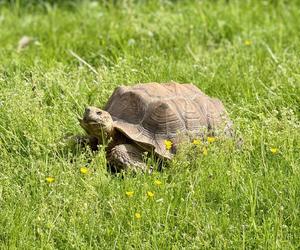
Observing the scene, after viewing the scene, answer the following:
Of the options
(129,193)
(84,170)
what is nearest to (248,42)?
(84,170)

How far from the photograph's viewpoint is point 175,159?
521 cm

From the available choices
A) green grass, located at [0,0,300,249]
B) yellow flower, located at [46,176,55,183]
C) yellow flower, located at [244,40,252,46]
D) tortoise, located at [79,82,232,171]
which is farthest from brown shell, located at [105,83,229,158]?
yellow flower, located at [244,40,252,46]

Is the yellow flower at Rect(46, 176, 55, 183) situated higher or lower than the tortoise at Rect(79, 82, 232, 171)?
lower

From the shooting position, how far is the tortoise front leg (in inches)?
209

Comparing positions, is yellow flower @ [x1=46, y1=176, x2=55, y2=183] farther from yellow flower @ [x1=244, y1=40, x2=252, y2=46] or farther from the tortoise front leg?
yellow flower @ [x1=244, y1=40, x2=252, y2=46]

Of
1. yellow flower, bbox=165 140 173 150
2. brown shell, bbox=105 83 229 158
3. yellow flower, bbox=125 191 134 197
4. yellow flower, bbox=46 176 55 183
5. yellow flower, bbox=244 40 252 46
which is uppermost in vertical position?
brown shell, bbox=105 83 229 158

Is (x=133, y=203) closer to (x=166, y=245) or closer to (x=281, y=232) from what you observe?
(x=166, y=245)

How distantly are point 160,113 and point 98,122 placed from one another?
1.30 ft

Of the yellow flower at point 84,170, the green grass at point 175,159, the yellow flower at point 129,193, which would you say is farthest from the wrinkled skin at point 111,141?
the yellow flower at point 129,193

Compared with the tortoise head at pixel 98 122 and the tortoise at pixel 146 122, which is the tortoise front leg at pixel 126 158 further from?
the tortoise head at pixel 98 122

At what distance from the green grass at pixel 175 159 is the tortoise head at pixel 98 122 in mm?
164

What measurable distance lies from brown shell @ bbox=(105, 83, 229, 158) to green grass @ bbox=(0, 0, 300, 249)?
0.69 ft

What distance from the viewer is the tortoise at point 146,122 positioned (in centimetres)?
534

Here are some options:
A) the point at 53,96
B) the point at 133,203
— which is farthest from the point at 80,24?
the point at 133,203
